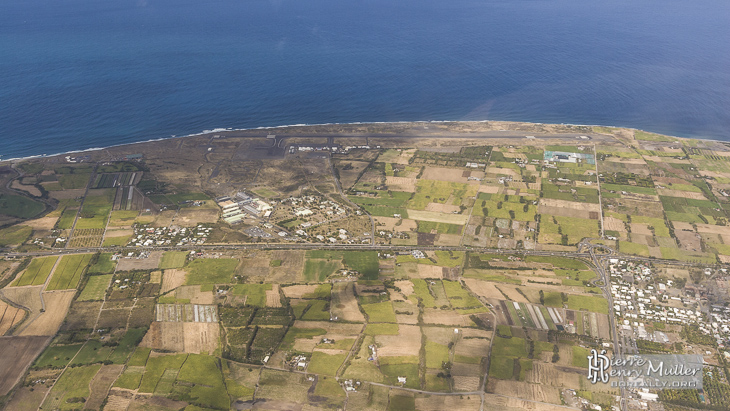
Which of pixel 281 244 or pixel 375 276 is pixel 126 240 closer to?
pixel 281 244

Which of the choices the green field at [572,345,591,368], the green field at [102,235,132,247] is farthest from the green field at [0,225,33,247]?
the green field at [572,345,591,368]

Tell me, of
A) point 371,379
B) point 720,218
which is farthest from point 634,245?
point 371,379

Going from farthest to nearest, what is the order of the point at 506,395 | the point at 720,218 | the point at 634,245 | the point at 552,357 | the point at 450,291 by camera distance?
the point at 720,218, the point at 634,245, the point at 450,291, the point at 552,357, the point at 506,395

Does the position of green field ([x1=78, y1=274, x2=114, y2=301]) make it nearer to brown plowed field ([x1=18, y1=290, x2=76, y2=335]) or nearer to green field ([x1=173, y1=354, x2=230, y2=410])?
brown plowed field ([x1=18, y1=290, x2=76, y2=335])

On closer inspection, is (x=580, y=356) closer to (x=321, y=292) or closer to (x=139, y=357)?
(x=321, y=292)

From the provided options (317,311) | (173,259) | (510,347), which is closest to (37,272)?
(173,259)
